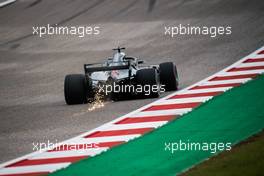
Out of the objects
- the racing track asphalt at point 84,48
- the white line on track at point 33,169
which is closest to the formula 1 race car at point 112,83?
the racing track asphalt at point 84,48

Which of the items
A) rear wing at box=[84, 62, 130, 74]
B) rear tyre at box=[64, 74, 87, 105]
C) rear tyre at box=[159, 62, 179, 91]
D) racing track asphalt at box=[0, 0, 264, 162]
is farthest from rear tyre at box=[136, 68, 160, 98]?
rear tyre at box=[64, 74, 87, 105]

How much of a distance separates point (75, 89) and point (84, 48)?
33.8ft

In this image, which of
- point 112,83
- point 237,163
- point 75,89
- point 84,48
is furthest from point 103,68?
point 84,48

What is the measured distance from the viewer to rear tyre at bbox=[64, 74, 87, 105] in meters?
18.1

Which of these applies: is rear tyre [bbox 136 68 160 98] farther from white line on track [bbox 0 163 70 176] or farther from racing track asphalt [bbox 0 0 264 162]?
white line on track [bbox 0 163 70 176]

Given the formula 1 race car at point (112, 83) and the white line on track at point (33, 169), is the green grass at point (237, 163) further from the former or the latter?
the formula 1 race car at point (112, 83)

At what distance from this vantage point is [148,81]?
58.4 ft

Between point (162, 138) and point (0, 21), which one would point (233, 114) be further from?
point (0, 21)

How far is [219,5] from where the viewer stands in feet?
107

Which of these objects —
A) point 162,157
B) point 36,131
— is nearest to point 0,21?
point 36,131

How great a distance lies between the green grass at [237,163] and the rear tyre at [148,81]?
17.6 feet

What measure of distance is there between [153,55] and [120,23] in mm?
5908

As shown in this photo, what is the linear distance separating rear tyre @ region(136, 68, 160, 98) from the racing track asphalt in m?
0.21

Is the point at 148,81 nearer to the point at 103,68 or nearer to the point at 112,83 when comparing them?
the point at 112,83
